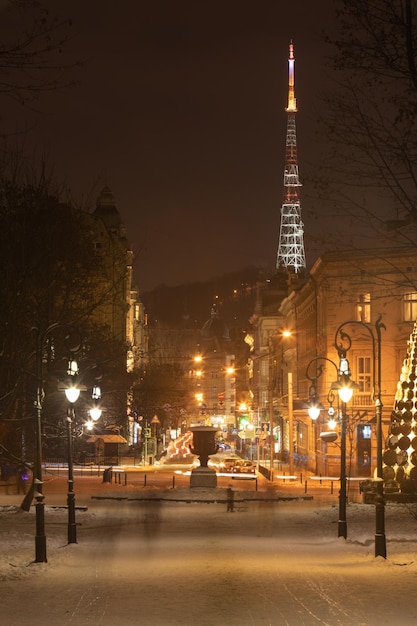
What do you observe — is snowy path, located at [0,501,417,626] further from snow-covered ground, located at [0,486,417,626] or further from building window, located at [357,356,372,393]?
building window, located at [357,356,372,393]

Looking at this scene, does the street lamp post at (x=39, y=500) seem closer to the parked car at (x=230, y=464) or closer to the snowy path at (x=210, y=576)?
the snowy path at (x=210, y=576)

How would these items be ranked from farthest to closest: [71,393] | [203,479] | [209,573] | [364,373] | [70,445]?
[364,373], [203,479], [70,445], [71,393], [209,573]

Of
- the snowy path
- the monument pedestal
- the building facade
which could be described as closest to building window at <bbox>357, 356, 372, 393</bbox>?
the building facade

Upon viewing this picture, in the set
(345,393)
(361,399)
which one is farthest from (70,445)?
(361,399)

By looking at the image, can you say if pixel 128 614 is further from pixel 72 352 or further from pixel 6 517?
pixel 6 517

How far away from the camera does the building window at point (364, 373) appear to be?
64375 mm

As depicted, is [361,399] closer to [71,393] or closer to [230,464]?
[230,464]

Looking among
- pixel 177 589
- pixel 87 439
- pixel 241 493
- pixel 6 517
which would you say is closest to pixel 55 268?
pixel 6 517

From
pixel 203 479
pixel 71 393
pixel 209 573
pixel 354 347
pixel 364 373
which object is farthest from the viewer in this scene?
→ pixel 354 347

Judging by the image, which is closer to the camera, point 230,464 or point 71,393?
point 71,393

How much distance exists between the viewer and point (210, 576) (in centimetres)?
1842

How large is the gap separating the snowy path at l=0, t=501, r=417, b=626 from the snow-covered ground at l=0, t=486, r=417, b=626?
0.07ft

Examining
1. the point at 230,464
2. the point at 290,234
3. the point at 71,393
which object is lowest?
the point at 230,464

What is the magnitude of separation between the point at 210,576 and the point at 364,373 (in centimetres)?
4686
